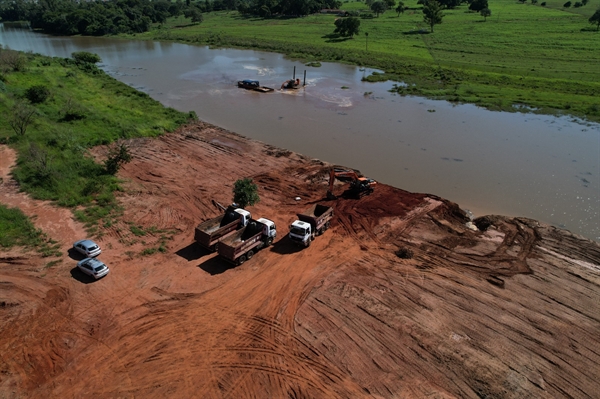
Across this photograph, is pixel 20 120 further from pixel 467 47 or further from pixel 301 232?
pixel 467 47

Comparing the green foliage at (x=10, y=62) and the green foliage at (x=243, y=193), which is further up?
the green foliage at (x=10, y=62)

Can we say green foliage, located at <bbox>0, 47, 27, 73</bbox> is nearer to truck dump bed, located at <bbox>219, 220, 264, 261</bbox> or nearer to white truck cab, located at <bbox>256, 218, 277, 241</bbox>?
truck dump bed, located at <bbox>219, 220, 264, 261</bbox>

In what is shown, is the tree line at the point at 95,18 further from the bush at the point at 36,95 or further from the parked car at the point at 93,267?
the parked car at the point at 93,267

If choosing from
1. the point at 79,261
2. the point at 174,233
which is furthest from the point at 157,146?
the point at 79,261

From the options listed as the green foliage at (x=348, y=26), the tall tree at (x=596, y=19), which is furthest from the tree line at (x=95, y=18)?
the tall tree at (x=596, y=19)

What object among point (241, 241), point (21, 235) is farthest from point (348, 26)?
point (21, 235)

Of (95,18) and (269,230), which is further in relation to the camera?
(95,18)
